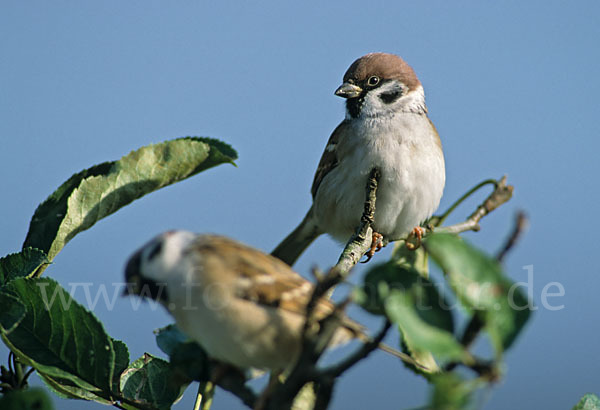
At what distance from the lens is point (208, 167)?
1669 mm

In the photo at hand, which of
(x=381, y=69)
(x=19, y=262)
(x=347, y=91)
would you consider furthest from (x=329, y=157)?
(x=19, y=262)

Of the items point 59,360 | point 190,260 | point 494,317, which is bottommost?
point 59,360

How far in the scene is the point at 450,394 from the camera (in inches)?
25.0

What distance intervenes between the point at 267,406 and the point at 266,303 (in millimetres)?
311

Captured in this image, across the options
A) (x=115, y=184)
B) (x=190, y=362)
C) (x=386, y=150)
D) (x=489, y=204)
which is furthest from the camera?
(x=386, y=150)

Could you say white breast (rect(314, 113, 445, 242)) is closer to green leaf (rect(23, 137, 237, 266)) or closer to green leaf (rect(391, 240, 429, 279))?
green leaf (rect(391, 240, 429, 279))

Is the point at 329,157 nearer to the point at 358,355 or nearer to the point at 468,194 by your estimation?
the point at 468,194

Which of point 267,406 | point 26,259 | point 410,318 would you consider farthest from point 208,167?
point 410,318

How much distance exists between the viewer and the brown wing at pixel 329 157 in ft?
12.5

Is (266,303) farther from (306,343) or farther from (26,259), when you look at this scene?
(26,259)

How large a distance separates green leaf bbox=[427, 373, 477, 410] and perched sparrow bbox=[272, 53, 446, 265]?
2881mm

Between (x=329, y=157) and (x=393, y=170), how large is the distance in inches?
21.7

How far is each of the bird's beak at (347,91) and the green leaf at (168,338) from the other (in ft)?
7.95

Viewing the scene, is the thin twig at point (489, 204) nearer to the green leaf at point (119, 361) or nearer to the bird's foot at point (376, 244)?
the bird's foot at point (376, 244)
